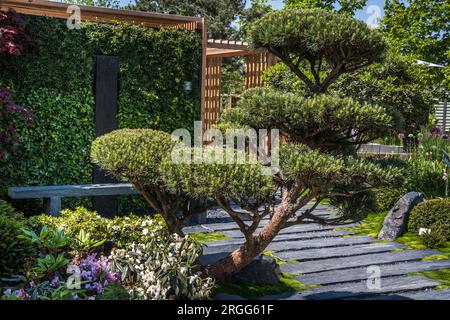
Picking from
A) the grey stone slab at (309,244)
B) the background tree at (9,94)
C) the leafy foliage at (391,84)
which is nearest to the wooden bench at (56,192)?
the background tree at (9,94)

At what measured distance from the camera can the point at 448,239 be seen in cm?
816

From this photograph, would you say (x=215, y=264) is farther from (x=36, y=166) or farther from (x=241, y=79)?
(x=241, y=79)

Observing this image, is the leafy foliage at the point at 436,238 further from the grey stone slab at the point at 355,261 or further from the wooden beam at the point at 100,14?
the wooden beam at the point at 100,14

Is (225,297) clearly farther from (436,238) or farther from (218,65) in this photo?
(218,65)

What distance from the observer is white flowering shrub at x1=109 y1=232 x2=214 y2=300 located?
15.4 ft

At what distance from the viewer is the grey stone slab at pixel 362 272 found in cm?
647

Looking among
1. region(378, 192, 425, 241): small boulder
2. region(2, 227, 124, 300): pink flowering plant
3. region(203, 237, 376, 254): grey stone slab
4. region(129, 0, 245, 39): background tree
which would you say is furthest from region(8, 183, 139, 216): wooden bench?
region(129, 0, 245, 39): background tree

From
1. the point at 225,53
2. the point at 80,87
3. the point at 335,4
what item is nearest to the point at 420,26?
the point at 335,4

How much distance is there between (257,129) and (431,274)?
3122 mm

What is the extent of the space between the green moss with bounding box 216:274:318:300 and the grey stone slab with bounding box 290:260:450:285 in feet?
0.63

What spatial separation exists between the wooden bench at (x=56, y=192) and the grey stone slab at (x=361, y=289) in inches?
120

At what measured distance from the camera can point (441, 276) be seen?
269 inches
